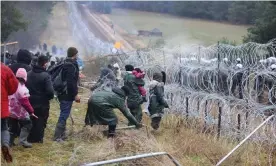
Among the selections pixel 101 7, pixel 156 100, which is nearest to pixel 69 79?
pixel 156 100

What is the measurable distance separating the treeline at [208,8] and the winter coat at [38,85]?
25.5m

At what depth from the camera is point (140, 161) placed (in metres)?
5.04

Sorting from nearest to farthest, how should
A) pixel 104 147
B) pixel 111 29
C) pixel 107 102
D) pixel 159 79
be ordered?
pixel 104 147
pixel 107 102
pixel 159 79
pixel 111 29

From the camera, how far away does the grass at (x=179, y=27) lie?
3584 cm

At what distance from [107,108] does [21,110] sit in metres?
1.40

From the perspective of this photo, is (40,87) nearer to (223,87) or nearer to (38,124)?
(38,124)

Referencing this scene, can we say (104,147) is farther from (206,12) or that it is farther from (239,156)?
(206,12)

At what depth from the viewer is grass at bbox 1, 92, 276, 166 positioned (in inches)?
208

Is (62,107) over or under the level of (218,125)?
over

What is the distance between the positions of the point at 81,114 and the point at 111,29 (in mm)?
34539

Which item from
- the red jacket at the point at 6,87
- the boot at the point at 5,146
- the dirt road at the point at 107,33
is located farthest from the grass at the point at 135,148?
the dirt road at the point at 107,33

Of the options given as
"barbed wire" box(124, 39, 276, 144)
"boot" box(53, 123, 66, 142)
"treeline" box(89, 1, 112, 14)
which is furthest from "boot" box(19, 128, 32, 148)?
"treeline" box(89, 1, 112, 14)

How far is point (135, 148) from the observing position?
17.9 feet

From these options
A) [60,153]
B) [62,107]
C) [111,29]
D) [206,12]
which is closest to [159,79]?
[62,107]
